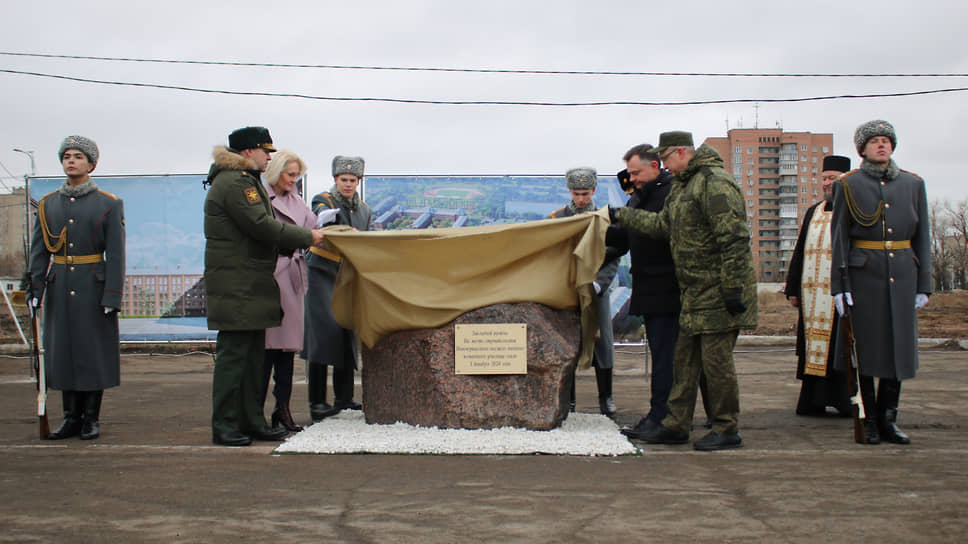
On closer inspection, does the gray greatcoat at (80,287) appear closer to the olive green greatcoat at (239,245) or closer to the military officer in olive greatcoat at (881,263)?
the olive green greatcoat at (239,245)

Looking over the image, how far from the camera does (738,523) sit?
2779 millimetres

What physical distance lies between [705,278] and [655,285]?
473 millimetres

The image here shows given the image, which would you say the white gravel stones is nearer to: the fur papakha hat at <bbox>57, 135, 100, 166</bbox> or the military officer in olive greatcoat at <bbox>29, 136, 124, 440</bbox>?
the military officer in olive greatcoat at <bbox>29, 136, 124, 440</bbox>

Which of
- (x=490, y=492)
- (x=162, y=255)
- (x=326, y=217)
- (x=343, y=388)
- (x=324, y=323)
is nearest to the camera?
(x=490, y=492)

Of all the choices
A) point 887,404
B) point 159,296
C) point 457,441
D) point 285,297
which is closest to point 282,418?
point 285,297

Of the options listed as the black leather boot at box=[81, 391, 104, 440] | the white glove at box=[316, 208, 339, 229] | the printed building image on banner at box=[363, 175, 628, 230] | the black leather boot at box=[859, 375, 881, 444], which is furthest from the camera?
the printed building image on banner at box=[363, 175, 628, 230]

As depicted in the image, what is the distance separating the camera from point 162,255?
34.4 ft

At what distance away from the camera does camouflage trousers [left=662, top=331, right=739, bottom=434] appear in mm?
4215

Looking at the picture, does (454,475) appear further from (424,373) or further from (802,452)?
(802,452)

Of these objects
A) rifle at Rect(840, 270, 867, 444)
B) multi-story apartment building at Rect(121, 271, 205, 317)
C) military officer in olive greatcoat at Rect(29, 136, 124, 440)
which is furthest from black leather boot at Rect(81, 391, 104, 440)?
multi-story apartment building at Rect(121, 271, 205, 317)

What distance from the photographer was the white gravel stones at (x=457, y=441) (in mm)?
4094

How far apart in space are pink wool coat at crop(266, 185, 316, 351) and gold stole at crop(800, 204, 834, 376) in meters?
3.72

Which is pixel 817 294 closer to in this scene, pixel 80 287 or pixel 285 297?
pixel 285 297

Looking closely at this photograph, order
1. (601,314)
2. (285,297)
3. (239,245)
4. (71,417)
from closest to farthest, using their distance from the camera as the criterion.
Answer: (239,245)
(71,417)
(285,297)
(601,314)
